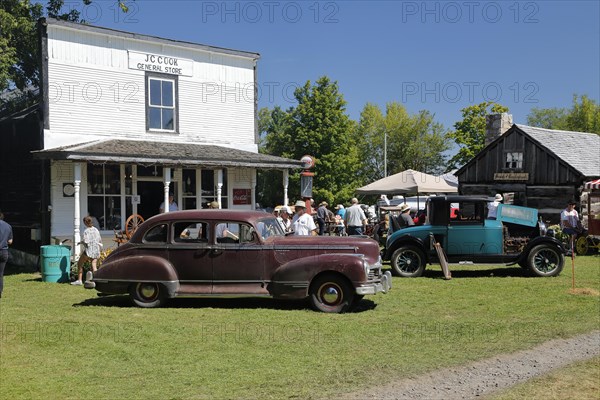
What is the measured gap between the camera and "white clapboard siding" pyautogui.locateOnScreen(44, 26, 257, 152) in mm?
17203

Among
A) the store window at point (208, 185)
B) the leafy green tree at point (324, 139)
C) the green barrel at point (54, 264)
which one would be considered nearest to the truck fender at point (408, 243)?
the store window at point (208, 185)

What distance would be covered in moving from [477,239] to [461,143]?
3946 cm

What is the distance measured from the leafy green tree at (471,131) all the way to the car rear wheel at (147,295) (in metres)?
44.3

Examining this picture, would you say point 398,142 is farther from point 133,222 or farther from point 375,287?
point 375,287

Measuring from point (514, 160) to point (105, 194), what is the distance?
19357 millimetres

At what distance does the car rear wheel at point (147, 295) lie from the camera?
10.8 m

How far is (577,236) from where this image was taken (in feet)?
67.6

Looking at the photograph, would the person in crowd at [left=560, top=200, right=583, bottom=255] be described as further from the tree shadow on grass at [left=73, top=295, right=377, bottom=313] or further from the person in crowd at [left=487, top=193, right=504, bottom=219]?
the tree shadow on grass at [left=73, top=295, right=377, bottom=313]

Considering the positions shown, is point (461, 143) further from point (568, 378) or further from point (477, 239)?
point (568, 378)

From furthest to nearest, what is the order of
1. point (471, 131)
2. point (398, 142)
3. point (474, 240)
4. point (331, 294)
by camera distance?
point (398, 142), point (471, 131), point (474, 240), point (331, 294)

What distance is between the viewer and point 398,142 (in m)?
64.8

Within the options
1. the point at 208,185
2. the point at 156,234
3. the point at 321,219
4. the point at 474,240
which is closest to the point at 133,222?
the point at 208,185

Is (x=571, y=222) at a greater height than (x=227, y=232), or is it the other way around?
(x=227, y=232)

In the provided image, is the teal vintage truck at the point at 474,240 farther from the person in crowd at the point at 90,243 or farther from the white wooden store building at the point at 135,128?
the person in crowd at the point at 90,243
